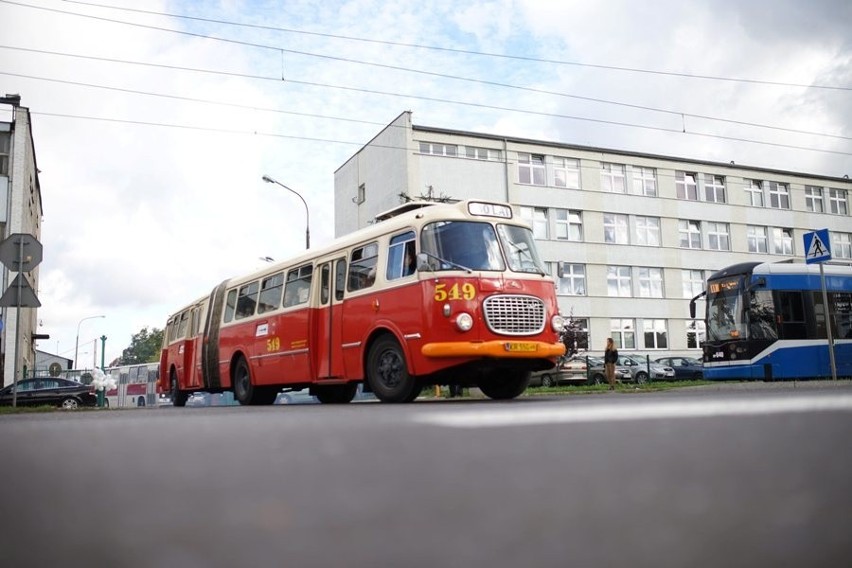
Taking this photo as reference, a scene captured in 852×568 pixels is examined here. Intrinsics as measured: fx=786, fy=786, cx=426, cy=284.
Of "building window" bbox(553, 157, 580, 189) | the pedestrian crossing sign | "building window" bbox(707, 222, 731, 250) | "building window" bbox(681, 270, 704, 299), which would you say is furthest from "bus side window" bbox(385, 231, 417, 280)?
"building window" bbox(707, 222, 731, 250)

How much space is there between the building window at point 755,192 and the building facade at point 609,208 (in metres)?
0.08

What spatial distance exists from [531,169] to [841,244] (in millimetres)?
26105

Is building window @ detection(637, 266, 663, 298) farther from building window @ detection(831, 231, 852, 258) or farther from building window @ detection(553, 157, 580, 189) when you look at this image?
building window @ detection(831, 231, 852, 258)

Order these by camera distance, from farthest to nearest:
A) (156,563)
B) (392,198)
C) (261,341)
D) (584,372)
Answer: (392,198) → (584,372) → (261,341) → (156,563)

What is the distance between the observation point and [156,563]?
0.82m

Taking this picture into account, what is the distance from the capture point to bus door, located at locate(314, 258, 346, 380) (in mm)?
12000

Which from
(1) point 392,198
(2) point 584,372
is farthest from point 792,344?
(1) point 392,198

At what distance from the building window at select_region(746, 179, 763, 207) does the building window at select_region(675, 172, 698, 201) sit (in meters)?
4.30

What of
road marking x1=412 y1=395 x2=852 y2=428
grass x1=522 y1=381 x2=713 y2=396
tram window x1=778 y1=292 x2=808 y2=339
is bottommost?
grass x1=522 y1=381 x2=713 y2=396

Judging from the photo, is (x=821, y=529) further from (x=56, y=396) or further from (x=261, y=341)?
(x=56, y=396)

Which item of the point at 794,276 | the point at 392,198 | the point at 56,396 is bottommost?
the point at 56,396

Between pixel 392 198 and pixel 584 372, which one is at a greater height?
pixel 392 198

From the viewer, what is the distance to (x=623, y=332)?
154 feet

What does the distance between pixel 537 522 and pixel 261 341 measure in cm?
1395
